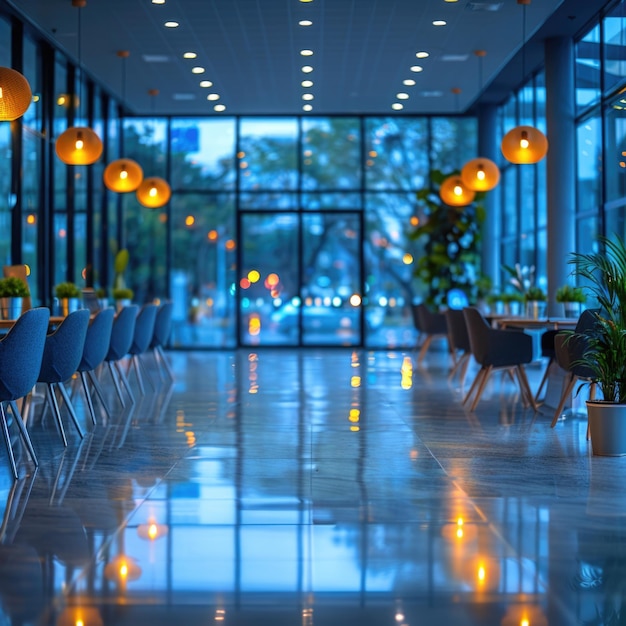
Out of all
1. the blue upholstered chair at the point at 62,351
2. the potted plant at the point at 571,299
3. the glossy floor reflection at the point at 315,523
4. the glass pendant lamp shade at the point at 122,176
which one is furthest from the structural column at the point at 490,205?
the blue upholstered chair at the point at 62,351

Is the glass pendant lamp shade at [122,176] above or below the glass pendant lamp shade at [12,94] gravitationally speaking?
above

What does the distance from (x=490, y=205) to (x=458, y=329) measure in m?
6.26

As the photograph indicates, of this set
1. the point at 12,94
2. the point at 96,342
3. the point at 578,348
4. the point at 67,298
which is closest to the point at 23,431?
the point at 96,342

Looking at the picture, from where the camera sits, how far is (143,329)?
8.91 metres

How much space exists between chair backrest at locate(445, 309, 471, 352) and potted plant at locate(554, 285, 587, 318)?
120 centimetres

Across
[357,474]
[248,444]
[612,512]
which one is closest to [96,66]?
[248,444]

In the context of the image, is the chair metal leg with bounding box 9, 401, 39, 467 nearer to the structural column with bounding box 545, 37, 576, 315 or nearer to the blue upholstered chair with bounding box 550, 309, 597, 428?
the blue upholstered chair with bounding box 550, 309, 597, 428

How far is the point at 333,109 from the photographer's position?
15.0 m

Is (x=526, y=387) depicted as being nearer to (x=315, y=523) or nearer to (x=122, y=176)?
(x=315, y=523)

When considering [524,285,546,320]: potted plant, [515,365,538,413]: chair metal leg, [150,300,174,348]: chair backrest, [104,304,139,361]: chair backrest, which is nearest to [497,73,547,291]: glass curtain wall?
[524,285,546,320]: potted plant

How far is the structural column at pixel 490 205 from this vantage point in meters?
15.0

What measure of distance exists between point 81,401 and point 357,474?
13.5ft

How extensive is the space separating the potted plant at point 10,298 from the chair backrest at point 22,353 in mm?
1540

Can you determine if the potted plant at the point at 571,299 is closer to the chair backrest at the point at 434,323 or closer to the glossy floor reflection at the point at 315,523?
the glossy floor reflection at the point at 315,523
